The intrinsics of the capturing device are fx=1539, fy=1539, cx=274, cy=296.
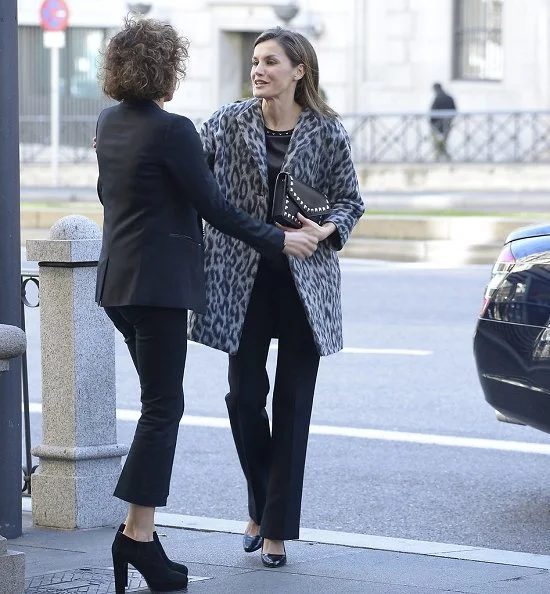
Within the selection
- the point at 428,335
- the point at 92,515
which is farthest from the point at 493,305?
the point at 428,335

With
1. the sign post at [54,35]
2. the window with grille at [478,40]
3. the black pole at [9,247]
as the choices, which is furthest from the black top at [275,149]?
the window with grille at [478,40]

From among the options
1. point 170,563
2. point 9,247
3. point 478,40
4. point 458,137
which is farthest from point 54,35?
point 170,563

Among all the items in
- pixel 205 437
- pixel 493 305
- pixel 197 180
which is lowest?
pixel 205 437

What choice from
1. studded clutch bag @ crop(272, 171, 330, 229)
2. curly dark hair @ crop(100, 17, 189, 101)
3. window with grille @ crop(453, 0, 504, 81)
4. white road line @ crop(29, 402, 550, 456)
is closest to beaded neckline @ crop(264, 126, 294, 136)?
studded clutch bag @ crop(272, 171, 330, 229)

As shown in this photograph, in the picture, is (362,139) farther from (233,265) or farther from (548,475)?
(233,265)

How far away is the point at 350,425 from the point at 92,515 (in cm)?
A: 285

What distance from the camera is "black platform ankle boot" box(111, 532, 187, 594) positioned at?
4918mm

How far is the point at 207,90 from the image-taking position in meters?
32.8

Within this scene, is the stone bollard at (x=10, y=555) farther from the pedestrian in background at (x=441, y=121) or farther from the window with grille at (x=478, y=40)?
the window with grille at (x=478, y=40)

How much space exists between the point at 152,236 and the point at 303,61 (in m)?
0.92

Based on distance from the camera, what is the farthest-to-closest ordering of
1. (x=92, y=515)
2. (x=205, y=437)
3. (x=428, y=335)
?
1. (x=428, y=335)
2. (x=205, y=437)
3. (x=92, y=515)

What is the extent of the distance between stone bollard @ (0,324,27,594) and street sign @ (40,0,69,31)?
70.1ft

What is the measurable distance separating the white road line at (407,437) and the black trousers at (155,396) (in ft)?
10.9

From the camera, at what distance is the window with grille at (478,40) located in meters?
30.0
